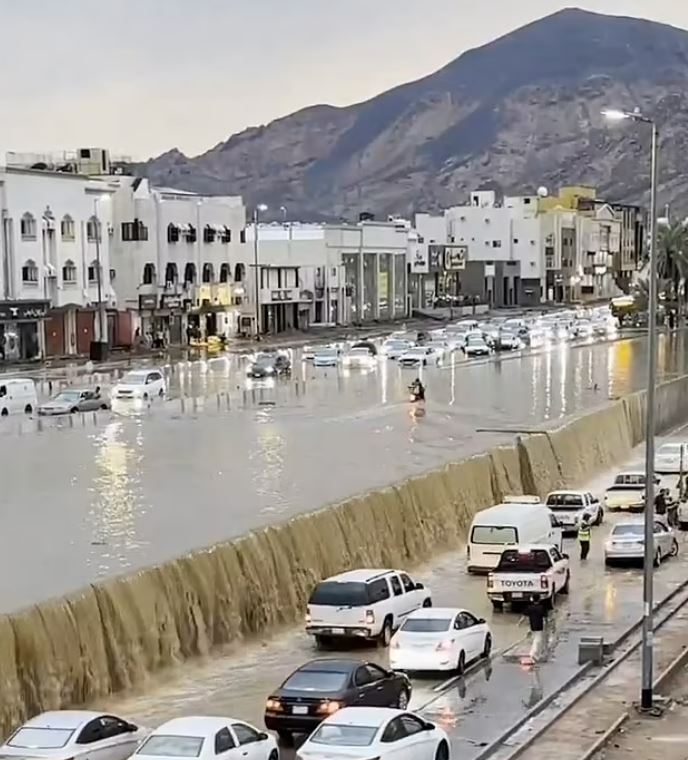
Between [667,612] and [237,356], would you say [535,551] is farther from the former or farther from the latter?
[237,356]

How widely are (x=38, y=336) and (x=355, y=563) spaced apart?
5212cm

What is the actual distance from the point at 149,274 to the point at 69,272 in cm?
1086

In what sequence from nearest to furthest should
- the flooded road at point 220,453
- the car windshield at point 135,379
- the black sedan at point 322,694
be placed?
the black sedan at point 322,694, the flooded road at point 220,453, the car windshield at point 135,379

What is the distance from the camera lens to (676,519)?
4319 cm

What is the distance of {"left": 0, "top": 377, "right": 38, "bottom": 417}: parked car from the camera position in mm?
56750

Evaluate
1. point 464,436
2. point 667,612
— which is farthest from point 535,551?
point 464,436

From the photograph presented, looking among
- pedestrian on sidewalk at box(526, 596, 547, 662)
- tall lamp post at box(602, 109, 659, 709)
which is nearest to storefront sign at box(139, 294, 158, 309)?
pedestrian on sidewalk at box(526, 596, 547, 662)

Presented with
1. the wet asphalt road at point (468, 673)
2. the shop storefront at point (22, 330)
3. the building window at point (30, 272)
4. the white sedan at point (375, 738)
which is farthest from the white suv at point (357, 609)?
the building window at point (30, 272)

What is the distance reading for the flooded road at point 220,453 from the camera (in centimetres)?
3366

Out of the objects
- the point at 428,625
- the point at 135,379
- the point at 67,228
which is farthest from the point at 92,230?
the point at 428,625

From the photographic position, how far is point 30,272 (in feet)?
272

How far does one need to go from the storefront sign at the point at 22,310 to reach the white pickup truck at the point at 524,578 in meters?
52.3

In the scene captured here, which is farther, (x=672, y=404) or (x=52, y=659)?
(x=672, y=404)

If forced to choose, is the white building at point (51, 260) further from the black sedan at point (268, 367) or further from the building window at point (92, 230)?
the black sedan at point (268, 367)
